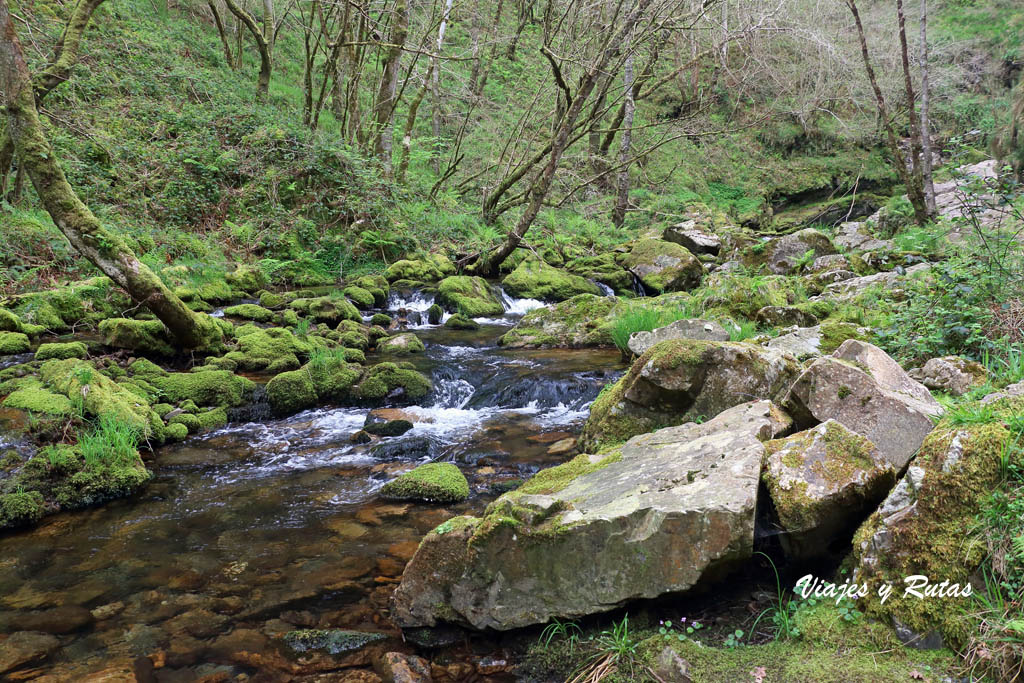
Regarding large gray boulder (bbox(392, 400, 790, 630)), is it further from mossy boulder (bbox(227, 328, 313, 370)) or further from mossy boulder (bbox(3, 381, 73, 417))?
mossy boulder (bbox(227, 328, 313, 370))

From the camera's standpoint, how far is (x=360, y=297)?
1147cm

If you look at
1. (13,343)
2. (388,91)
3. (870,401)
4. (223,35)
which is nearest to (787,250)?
(388,91)

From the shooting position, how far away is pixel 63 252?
31.8 ft

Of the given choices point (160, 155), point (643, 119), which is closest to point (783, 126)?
point (643, 119)

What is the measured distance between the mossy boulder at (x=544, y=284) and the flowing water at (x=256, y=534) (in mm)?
5866

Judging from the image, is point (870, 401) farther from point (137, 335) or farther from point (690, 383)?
point (137, 335)

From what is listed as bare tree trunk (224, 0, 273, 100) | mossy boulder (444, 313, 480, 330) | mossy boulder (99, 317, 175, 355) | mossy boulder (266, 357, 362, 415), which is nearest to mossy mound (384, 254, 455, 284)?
mossy boulder (444, 313, 480, 330)

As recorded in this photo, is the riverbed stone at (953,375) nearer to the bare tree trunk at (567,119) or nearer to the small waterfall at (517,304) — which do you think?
the bare tree trunk at (567,119)

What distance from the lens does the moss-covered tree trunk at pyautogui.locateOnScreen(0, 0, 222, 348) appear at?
250 inches

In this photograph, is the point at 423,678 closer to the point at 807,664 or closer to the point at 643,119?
the point at 807,664

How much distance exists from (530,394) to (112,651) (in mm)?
4896

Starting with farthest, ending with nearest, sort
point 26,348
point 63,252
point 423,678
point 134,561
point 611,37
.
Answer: point 63,252
point 611,37
point 26,348
point 134,561
point 423,678

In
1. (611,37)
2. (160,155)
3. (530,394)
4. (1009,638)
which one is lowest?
(530,394)

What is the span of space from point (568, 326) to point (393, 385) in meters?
3.64
